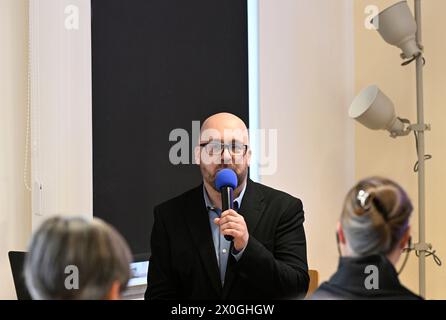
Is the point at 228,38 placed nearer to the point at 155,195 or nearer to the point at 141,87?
the point at 141,87

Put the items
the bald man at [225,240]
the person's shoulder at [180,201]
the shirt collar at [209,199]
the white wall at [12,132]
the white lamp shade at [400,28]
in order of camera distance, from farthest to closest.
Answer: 1. the white lamp shade at [400,28]
2. the white wall at [12,132]
3. the person's shoulder at [180,201]
4. the shirt collar at [209,199]
5. the bald man at [225,240]

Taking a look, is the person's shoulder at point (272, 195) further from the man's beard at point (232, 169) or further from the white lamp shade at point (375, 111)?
the white lamp shade at point (375, 111)

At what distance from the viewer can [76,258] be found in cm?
76

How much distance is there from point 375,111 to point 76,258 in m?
1.20

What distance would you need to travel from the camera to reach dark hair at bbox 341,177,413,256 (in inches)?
32.3

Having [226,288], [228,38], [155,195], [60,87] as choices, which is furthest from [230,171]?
[228,38]

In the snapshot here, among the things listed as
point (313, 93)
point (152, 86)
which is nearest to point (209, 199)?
point (313, 93)

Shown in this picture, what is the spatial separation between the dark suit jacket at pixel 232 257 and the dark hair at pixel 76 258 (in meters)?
0.37

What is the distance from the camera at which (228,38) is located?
2285mm

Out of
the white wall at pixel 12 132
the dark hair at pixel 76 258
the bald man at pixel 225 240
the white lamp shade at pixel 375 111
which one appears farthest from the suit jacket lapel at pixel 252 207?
the white wall at pixel 12 132

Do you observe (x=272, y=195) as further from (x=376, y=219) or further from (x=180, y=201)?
(x=376, y=219)

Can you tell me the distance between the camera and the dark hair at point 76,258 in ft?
2.49

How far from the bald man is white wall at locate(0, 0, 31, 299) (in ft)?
1.84

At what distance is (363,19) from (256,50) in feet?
1.67
